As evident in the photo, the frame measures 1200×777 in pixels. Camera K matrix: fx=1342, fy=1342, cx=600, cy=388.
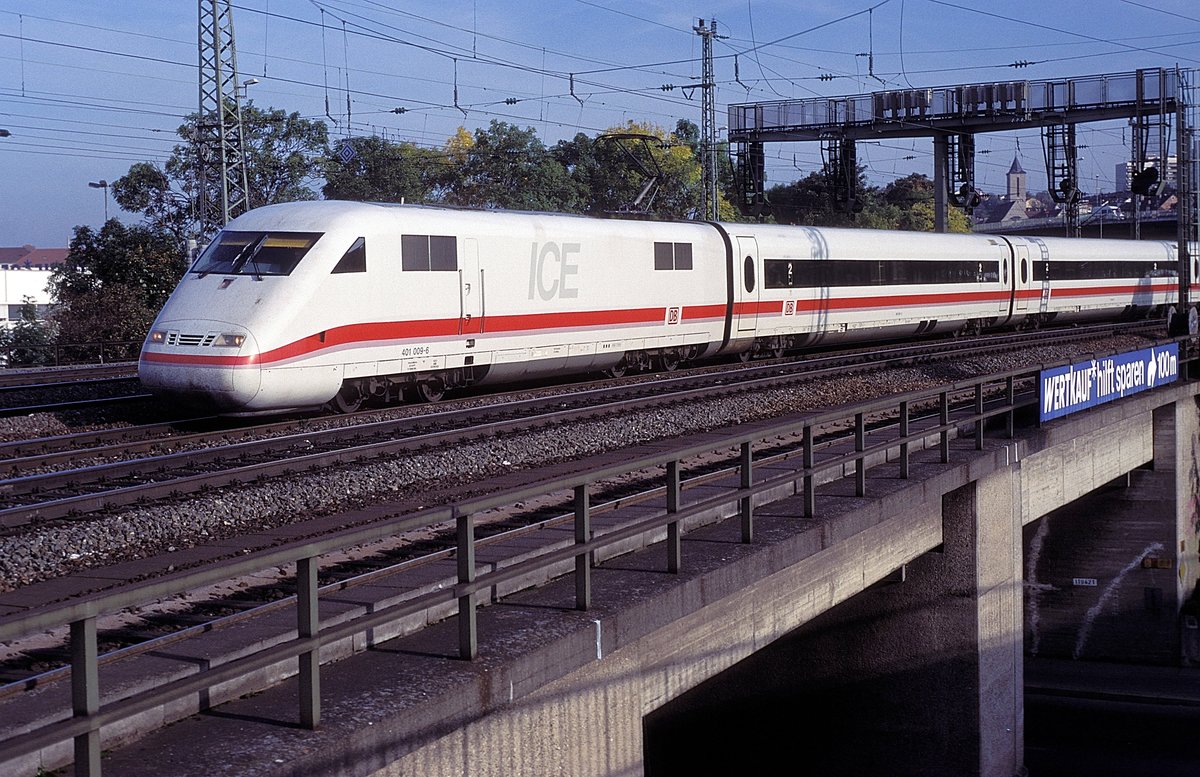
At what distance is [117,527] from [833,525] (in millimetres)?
5280

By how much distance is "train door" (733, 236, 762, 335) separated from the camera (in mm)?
26250

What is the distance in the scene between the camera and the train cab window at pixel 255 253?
17.1m

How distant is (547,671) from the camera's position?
6.50 meters

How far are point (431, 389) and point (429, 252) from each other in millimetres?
2226

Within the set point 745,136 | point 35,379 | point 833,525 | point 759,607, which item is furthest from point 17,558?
point 745,136

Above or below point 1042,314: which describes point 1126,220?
above

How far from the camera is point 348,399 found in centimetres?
1831

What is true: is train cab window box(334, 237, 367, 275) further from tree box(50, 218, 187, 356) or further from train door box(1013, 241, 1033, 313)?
train door box(1013, 241, 1033, 313)

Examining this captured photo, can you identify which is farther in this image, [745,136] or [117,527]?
[745,136]

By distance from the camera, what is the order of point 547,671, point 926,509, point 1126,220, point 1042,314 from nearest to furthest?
1. point 547,671
2. point 926,509
3. point 1042,314
4. point 1126,220

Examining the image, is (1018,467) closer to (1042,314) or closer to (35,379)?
(35,379)

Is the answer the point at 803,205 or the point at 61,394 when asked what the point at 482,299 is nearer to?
the point at 61,394

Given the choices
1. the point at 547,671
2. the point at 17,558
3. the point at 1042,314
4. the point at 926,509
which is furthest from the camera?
the point at 1042,314

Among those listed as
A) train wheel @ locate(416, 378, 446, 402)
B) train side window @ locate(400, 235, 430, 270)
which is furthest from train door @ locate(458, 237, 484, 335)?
train wheel @ locate(416, 378, 446, 402)
